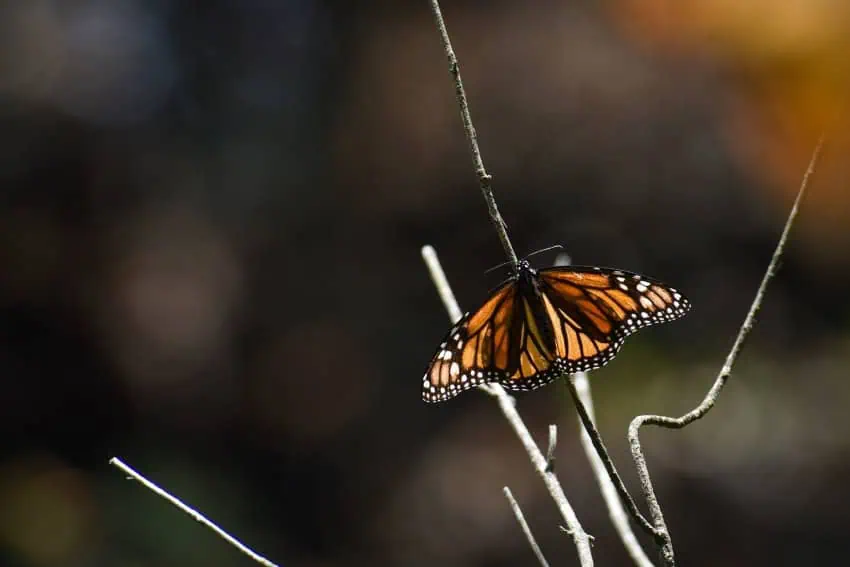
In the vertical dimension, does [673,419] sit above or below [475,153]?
below

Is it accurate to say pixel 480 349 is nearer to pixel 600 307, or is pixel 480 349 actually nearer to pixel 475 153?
pixel 600 307

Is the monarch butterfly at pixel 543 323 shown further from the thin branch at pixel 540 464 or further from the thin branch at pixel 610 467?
the thin branch at pixel 610 467

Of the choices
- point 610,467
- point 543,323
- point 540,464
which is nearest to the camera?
point 610,467

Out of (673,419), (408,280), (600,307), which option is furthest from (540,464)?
(408,280)

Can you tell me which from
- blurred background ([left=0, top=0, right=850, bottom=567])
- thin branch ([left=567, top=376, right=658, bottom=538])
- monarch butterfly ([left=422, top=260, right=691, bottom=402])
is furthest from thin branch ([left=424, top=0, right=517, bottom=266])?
blurred background ([left=0, top=0, right=850, bottom=567])

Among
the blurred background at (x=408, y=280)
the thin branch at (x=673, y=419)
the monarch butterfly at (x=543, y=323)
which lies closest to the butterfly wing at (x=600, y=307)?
the monarch butterfly at (x=543, y=323)

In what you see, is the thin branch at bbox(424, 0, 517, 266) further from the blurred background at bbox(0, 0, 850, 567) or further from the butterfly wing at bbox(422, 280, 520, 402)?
the blurred background at bbox(0, 0, 850, 567)

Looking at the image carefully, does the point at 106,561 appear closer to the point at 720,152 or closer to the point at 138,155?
the point at 138,155
